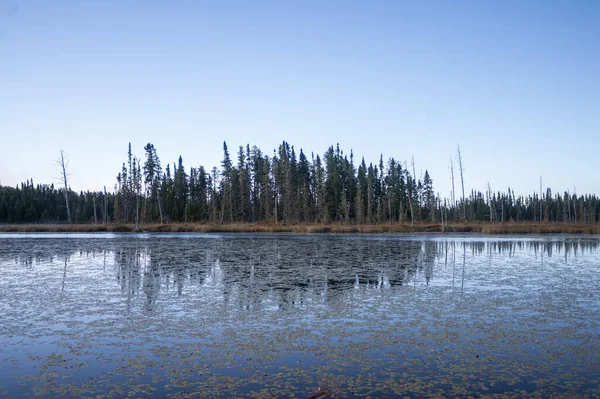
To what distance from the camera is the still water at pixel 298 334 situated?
22.9ft

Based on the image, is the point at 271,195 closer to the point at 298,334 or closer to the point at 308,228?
the point at 308,228

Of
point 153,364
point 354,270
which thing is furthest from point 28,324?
point 354,270

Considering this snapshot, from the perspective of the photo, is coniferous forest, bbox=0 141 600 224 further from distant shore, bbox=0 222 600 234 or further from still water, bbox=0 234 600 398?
still water, bbox=0 234 600 398

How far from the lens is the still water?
22.9 feet

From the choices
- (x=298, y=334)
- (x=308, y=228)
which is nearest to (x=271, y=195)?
(x=308, y=228)

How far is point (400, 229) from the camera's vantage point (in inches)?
2405

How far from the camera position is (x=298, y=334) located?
388 inches

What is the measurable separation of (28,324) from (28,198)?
121 m

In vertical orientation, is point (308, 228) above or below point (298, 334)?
above

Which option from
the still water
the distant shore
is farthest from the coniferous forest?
the still water


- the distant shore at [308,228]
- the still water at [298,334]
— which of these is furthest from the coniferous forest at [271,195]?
the still water at [298,334]

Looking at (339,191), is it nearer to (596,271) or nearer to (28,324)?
(596,271)

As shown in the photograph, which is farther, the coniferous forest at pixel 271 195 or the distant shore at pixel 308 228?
the coniferous forest at pixel 271 195

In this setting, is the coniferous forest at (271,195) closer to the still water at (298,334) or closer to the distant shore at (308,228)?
the distant shore at (308,228)
